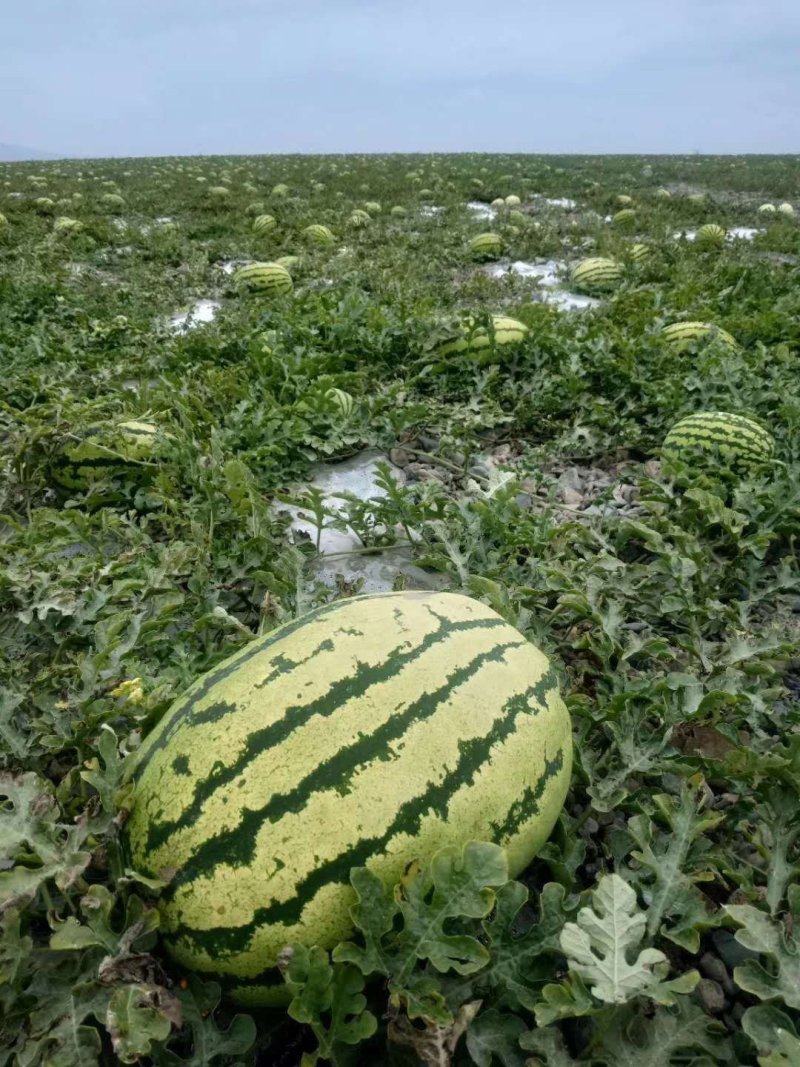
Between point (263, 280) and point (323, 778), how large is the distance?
5.70m

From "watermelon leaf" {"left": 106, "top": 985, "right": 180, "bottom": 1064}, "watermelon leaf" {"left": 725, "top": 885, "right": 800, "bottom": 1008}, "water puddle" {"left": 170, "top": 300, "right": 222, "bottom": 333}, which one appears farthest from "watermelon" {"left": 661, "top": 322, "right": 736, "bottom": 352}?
"watermelon leaf" {"left": 106, "top": 985, "right": 180, "bottom": 1064}

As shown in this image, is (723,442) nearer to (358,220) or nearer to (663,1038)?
(663,1038)

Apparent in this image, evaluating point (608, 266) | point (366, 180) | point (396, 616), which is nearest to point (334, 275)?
point (608, 266)

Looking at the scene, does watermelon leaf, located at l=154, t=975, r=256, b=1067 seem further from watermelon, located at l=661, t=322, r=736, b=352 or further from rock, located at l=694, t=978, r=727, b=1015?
watermelon, located at l=661, t=322, r=736, b=352

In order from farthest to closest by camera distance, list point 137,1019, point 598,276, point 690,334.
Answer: point 598,276 < point 690,334 < point 137,1019

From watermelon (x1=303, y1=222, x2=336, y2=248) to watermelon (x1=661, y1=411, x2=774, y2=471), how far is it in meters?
6.34

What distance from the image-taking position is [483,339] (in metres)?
4.17

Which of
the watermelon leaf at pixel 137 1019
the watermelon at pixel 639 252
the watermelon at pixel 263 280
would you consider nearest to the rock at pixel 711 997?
the watermelon leaf at pixel 137 1019

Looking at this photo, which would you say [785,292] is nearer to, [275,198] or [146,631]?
[146,631]

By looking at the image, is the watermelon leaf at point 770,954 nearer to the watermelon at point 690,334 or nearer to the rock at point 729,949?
the rock at point 729,949

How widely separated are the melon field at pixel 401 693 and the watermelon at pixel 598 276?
77.1 inches

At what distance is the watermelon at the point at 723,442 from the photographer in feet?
9.91

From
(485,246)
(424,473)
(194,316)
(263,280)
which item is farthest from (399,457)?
(485,246)

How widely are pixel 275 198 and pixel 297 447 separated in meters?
10.4
